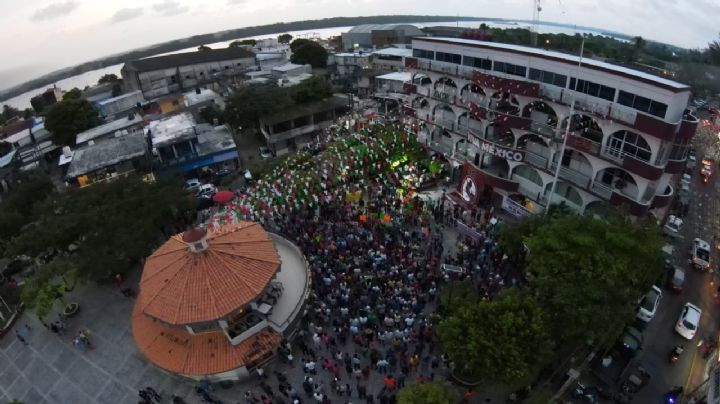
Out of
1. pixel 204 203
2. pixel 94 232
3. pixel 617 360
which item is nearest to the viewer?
pixel 617 360

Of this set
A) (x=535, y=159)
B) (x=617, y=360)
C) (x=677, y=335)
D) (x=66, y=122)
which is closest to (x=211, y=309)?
(x=617, y=360)

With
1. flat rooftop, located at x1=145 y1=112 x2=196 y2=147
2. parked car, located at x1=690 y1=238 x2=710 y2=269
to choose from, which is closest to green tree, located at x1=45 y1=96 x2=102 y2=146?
flat rooftop, located at x1=145 y1=112 x2=196 y2=147

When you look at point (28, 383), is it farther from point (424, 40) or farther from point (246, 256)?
point (424, 40)

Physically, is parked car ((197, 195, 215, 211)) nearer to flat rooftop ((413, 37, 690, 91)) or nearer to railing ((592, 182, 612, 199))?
flat rooftop ((413, 37, 690, 91))

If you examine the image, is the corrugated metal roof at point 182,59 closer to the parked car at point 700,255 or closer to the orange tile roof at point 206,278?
the orange tile roof at point 206,278

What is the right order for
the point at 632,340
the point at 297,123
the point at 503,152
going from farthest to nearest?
the point at 297,123
the point at 503,152
the point at 632,340

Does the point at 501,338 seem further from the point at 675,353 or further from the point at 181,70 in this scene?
the point at 181,70

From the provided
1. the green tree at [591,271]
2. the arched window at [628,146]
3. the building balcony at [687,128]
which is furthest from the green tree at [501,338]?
the building balcony at [687,128]
